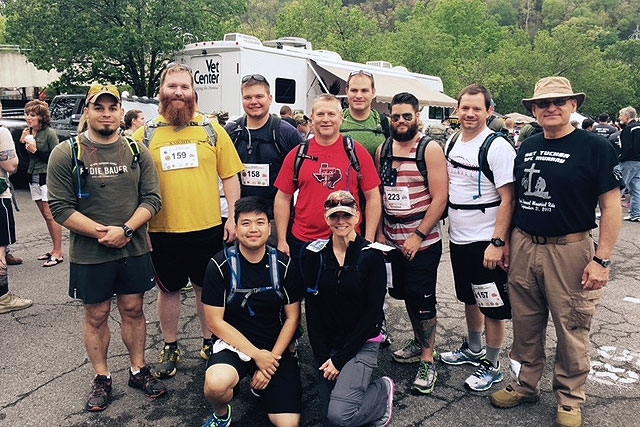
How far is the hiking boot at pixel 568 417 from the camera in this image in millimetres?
2869

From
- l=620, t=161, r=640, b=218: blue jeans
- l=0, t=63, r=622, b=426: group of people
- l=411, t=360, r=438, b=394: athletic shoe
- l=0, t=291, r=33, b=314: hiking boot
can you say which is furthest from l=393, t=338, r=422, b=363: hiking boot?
l=620, t=161, r=640, b=218: blue jeans

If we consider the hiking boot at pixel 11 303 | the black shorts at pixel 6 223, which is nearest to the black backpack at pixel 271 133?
the black shorts at pixel 6 223

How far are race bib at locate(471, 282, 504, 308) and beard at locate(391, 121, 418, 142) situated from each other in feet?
3.57

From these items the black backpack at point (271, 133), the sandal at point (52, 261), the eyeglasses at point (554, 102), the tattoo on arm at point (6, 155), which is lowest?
the sandal at point (52, 261)

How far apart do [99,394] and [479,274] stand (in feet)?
8.39

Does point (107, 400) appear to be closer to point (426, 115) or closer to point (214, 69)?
point (214, 69)

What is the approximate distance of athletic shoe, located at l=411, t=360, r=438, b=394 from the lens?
3.32 meters

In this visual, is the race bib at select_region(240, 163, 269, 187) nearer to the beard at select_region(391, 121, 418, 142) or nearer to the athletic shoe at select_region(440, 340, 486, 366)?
the beard at select_region(391, 121, 418, 142)

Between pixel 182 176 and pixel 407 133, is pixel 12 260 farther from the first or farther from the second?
pixel 407 133

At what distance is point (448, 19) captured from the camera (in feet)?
154

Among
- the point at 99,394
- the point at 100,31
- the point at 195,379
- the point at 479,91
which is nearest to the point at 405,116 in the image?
the point at 479,91

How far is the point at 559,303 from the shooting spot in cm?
288

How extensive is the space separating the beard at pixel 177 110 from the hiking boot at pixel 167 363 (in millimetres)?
1605

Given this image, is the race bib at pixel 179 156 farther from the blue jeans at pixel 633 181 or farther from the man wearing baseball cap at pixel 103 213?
the blue jeans at pixel 633 181
